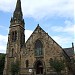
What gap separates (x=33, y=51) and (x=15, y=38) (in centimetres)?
724

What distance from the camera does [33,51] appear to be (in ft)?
151

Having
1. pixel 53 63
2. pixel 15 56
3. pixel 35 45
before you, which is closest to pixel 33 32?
pixel 35 45

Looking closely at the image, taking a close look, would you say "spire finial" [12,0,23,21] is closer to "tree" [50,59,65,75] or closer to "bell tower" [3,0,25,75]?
"bell tower" [3,0,25,75]

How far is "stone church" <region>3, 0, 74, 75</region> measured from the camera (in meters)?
43.5

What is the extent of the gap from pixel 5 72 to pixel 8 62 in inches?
108

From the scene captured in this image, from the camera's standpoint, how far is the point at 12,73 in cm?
4397

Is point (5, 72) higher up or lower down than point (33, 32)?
lower down

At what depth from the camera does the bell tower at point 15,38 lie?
154 feet

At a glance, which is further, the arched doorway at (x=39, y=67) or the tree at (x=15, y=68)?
the arched doorway at (x=39, y=67)

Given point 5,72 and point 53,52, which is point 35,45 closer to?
point 53,52

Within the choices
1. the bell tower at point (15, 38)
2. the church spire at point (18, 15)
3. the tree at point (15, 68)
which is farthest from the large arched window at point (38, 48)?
the church spire at point (18, 15)

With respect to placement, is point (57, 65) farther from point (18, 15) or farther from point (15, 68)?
point (18, 15)

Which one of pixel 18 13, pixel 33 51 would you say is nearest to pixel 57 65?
pixel 33 51

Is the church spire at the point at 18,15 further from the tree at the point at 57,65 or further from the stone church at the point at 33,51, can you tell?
the tree at the point at 57,65
